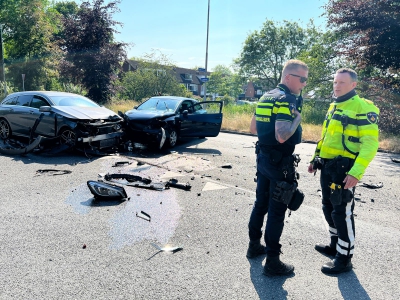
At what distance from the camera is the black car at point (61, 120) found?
304 inches

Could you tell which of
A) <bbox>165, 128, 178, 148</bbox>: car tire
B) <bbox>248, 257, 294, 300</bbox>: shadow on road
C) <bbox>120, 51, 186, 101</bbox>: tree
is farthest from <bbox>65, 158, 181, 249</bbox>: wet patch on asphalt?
<bbox>120, 51, 186, 101</bbox>: tree

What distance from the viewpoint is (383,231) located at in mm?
4121

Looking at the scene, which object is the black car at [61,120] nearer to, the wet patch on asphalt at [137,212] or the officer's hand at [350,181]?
the wet patch on asphalt at [137,212]

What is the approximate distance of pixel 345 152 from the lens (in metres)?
3.05

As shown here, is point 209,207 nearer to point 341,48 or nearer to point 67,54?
point 341,48

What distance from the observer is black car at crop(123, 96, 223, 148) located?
8.67 m

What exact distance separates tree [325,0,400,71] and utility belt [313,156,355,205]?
36.1ft

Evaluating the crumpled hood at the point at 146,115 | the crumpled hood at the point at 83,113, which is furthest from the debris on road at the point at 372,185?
the crumpled hood at the point at 83,113

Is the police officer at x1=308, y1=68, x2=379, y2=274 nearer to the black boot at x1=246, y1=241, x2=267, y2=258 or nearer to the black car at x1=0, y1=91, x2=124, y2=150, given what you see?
the black boot at x1=246, y1=241, x2=267, y2=258

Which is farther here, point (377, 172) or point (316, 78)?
point (316, 78)

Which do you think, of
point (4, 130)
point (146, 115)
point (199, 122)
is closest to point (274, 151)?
point (146, 115)

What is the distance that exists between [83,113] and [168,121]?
2282mm

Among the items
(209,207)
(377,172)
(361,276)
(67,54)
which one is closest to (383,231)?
(361,276)

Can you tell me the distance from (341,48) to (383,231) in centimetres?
1185
